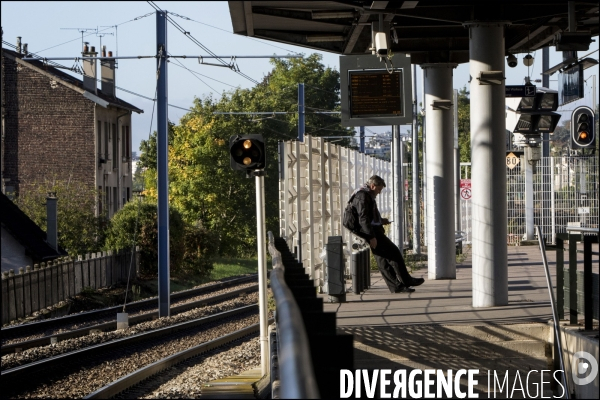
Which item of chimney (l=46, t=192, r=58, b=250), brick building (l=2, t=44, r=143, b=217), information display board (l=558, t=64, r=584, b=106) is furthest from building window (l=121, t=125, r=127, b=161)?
information display board (l=558, t=64, r=584, b=106)

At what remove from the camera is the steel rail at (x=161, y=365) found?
12070mm

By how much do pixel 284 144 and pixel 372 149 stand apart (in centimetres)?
6139

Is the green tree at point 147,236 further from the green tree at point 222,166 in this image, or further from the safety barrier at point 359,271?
the safety barrier at point 359,271

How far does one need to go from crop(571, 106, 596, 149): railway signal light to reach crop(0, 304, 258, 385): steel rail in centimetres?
874

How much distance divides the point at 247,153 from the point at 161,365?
3.80 meters

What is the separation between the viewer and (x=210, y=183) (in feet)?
190

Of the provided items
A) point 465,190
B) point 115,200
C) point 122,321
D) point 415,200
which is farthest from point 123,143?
point 122,321

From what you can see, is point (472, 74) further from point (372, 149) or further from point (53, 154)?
point (372, 149)

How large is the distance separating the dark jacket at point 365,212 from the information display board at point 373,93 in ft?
4.50

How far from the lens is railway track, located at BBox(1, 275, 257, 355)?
60.7 feet

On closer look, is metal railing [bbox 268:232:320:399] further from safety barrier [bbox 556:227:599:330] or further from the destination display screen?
the destination display screen

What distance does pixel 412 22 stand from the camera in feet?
49.1

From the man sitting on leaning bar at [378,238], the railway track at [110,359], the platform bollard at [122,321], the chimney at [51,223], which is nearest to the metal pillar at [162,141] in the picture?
the railway track at [110,359]

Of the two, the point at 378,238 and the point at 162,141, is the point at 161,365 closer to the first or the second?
the point at 378,238
